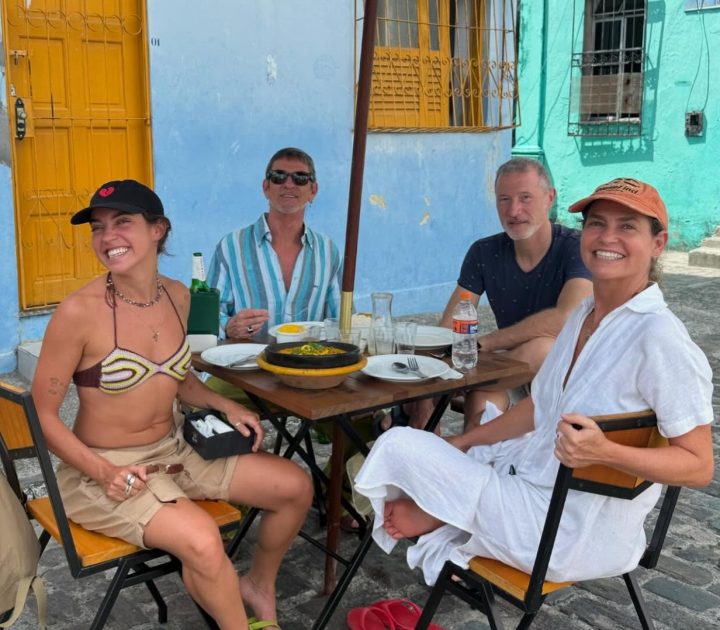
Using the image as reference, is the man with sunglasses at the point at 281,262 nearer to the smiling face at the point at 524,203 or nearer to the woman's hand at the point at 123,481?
the smiling face at the point at 524,203

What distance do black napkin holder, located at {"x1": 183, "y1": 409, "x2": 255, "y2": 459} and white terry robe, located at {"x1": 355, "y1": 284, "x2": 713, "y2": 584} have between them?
1.61 feet

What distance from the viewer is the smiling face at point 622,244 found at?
236 centimetres

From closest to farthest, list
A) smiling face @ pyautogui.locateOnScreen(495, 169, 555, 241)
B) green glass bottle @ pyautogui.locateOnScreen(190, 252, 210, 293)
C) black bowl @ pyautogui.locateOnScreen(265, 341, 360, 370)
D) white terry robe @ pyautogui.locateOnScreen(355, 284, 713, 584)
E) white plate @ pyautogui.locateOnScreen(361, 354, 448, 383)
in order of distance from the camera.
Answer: white terry robe @ pyautogui.locateOnScreen(355, 284, 713, 584), black bowl @ pyautogui.locateOnScreen(265, 341, 360, 370), white plate @ pyautogui.locateOnScreen(361, 354, 448, 383), green glass bottle @ pyautogui.locateOnScreen(190, 252, 210, 293), smiling face @ pyautogui.locateOnScreen(495, 169, 555, 241)

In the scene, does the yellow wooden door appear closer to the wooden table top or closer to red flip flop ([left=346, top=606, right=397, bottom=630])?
the wooden table top

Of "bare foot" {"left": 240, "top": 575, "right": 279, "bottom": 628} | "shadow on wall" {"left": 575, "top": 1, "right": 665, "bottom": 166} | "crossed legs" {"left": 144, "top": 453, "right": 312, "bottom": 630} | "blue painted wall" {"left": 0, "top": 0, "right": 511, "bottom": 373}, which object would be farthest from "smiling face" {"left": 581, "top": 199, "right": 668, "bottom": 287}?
"shadow on wall" {"left": 575, "top": 1, "right": 665, "bottom": 166}

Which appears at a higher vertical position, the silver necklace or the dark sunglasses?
the dark sunglasses

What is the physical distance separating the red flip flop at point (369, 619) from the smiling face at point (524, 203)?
1754 millimetres

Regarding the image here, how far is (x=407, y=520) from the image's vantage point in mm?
2516

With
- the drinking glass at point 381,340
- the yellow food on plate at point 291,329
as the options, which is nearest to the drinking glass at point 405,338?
the drinking glass at point 381,340

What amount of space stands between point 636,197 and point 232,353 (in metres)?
1.54

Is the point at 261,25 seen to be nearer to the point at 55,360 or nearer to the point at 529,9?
the point at 55,360

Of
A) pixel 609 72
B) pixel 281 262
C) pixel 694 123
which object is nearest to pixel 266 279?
pixel 281 262

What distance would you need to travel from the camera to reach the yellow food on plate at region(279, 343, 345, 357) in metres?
2.88

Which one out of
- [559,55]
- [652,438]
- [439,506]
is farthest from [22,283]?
[559,55]
